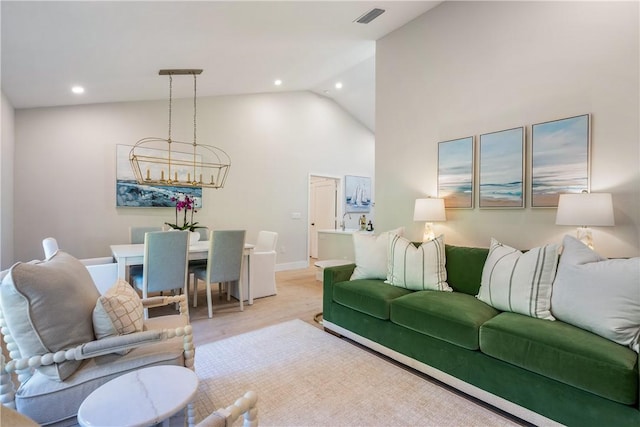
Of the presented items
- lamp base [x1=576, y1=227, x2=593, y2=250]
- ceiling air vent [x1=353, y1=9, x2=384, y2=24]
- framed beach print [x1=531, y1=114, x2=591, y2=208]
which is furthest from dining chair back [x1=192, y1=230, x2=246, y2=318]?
lamp base [x1=576, y1=227, x2=593, y2=250]

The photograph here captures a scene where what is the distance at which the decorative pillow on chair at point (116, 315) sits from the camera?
1.51 meters

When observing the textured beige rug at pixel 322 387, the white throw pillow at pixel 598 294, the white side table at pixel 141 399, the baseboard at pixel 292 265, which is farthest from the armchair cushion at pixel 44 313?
the baseboard at pixel 292 265

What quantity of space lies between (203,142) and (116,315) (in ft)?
13.7

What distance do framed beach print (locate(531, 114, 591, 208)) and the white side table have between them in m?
2.99

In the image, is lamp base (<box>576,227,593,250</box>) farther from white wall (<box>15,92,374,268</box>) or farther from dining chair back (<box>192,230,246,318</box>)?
white wall (<box>15,92,374,268</box>)

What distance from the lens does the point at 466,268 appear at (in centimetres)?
264

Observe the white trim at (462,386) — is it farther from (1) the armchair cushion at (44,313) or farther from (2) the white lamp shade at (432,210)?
(1) the armchair cushion at (44,313)

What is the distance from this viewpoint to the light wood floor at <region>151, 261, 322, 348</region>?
3066 mm

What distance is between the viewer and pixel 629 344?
1597 mm

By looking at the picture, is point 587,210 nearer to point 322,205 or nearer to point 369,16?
point 369,16

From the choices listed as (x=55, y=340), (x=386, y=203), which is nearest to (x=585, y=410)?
(x=55, y=340)

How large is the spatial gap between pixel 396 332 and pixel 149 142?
178 inches

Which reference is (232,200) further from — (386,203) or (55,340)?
(55,340)

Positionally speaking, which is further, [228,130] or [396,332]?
[228,130]
